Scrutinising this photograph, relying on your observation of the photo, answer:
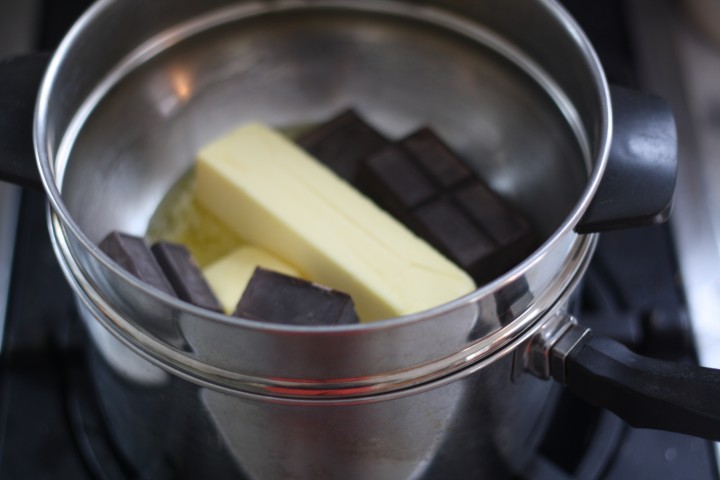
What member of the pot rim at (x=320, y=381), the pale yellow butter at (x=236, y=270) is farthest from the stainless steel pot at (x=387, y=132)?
the pale yellow butter at (x=236, y=270)

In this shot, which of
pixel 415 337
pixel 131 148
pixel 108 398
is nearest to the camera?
pixel 415 337

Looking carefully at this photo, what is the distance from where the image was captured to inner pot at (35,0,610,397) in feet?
1.67

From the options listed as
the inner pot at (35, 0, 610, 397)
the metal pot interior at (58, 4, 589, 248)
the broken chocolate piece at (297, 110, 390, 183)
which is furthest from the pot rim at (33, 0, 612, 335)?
the broken chocolate piece at (297, 110, 390, 183)

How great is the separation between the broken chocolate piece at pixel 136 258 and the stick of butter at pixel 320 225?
11 centimetres

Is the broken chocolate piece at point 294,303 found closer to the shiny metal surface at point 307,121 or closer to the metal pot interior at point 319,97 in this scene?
the shiny metal surface at point 307,121

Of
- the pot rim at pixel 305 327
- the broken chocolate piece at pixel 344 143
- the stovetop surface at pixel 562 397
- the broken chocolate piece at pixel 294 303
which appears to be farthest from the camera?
the broken chocolate piece at pixel 344 143

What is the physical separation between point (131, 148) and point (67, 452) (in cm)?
27

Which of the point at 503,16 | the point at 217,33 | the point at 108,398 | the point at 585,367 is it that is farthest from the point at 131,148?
the point at 585,367

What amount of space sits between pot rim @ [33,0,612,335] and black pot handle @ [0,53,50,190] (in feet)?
0.08

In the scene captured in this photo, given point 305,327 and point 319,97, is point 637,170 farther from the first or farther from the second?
point 319,97

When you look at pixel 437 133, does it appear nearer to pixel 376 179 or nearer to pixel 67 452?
pixel 376 179

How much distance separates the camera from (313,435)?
1.83 ft

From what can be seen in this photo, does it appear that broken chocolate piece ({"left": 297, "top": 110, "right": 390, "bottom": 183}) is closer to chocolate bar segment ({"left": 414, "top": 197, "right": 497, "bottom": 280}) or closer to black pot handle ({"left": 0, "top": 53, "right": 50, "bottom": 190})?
chocolate bar segment ({"left": 414, "top": 197, "right": 497, "bottom": 280})

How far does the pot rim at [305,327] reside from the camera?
1.55 feet
